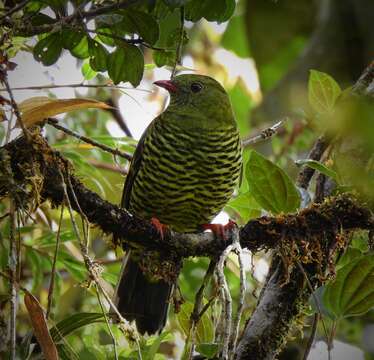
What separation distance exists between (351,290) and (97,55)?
42.2 inches

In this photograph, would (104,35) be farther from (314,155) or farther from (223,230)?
(314,155)

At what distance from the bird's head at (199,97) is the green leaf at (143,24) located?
4.03ft

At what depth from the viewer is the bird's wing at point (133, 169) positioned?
2.77 m

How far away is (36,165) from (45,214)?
2.52ft

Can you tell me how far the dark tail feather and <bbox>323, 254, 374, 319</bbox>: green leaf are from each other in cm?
107

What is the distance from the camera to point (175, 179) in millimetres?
2727

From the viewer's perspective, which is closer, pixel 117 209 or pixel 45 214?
pixel 117 209

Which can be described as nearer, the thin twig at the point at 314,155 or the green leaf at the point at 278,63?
the green leaf at the point at 278,63

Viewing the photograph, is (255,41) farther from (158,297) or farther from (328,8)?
(158,297)

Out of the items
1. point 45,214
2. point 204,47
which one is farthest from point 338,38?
point 204,47

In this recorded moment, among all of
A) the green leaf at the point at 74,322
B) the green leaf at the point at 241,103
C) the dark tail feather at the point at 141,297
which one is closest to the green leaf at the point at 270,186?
the green leaf at the point at 74,322

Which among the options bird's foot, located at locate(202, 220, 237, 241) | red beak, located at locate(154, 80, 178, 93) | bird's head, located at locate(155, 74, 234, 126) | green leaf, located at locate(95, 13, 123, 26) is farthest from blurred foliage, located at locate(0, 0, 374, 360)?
red beak, located at locate(154, 80, 178, 93)

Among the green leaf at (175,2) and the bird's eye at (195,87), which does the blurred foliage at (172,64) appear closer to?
the green leaf at (175,2)

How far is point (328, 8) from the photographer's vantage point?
907 mm
